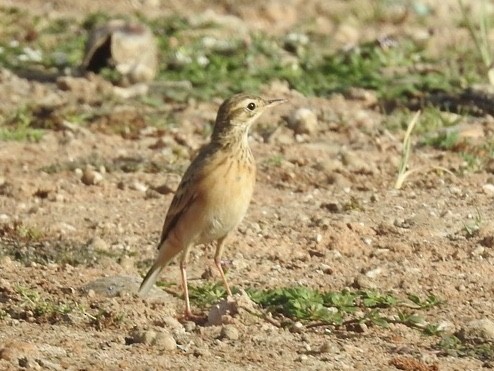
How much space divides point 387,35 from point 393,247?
23.7 feet

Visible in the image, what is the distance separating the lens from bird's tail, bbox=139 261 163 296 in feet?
31.2

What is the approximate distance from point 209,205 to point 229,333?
124 cm

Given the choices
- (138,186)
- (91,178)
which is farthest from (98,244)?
(91,178)

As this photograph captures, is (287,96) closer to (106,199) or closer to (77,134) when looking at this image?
(77,134)

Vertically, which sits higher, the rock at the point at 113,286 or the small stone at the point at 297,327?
the small stone at the point at 297,327

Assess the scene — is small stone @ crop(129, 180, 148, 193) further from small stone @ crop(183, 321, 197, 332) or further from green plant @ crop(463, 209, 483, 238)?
small stone @ crop(183, 321, 197, 332)

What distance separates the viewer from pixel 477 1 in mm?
19734

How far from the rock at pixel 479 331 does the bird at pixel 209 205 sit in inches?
60.5

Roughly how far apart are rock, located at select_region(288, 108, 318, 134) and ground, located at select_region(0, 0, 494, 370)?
0.07 ft

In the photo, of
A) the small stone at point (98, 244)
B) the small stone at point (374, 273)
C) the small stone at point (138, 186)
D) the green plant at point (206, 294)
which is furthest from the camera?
the small stone at point (138, 186)

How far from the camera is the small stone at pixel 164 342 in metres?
8.40

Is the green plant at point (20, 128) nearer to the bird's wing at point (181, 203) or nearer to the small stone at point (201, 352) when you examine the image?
the bird's wing at point (181, 203)

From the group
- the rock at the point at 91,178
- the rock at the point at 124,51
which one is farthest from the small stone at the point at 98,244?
the rock at the point at 124,51

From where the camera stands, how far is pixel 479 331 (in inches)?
341
